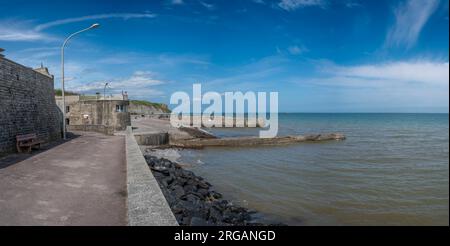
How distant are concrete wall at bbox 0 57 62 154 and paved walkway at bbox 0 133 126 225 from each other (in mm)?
2088

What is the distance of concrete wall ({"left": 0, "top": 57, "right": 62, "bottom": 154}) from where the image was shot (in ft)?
38.1

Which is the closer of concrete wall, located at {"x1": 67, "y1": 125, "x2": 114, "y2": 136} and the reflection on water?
the reflection on water

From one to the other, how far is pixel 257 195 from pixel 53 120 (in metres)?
12.2

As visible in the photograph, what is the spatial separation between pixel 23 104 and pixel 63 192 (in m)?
8.65

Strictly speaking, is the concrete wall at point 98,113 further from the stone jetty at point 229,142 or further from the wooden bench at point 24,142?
the wooden bench at point 24,142

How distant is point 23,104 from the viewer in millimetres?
13422

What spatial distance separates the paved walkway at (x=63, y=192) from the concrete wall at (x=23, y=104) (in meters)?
2.09

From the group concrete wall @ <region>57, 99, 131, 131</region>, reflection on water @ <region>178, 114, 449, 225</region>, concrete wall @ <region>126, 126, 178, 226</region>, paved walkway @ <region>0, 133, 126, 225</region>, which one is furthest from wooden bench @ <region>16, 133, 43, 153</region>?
concrete wall @ <region>57, 99, 131, 131</region>

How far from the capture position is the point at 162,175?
37.7 ft

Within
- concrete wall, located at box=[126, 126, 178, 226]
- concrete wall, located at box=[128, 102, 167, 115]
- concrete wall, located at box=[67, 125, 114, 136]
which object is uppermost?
concrete wall, located at box=[128, 102, 167, 115]

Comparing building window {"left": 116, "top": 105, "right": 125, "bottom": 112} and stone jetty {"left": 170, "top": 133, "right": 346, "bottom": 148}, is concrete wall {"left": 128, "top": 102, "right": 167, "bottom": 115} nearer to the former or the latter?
stone jetty {"left": 170, "top": 133, "right": 346, "bottom": 148}

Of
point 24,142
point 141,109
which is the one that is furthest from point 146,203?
point 141,109

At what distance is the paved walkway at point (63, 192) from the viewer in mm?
5145

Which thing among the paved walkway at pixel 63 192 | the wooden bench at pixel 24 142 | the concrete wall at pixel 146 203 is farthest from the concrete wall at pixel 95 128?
the concrete wall at pixel 146 203
